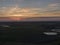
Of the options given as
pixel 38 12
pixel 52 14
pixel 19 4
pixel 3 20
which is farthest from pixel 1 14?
pixel 52 14

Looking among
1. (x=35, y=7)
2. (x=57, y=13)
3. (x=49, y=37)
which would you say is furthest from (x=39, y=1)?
(x=49, y=37)

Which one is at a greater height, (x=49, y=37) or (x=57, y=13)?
(x=57, y=13)

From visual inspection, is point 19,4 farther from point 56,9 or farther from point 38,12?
point 56,9

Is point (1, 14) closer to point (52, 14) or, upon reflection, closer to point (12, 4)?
point (12, 4)

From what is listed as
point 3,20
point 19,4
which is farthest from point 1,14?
point 19,4

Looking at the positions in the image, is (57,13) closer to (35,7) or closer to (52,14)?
(52,14)

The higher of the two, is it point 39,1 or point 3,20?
point 39,1

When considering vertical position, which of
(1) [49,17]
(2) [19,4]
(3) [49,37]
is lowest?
(3) [49,37]

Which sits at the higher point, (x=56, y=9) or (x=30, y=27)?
(x=56, y=9)
